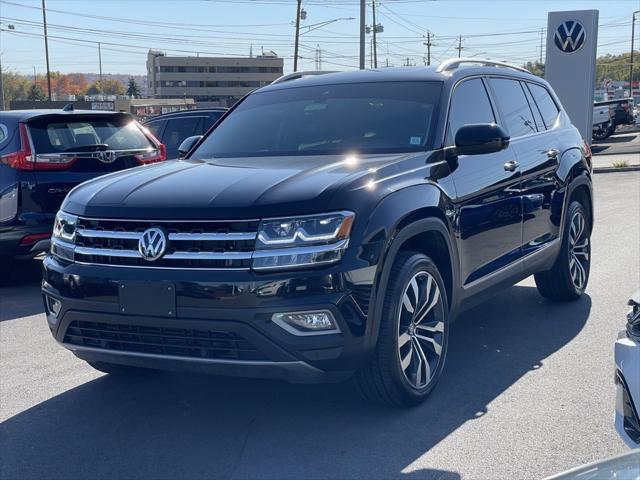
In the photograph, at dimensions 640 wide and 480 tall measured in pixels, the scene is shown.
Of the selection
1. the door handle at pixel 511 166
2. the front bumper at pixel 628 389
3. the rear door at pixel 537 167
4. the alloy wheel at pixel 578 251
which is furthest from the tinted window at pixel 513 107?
the front bumper at pixel 628 389

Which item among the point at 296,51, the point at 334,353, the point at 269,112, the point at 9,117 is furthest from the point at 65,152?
the point at 296,51

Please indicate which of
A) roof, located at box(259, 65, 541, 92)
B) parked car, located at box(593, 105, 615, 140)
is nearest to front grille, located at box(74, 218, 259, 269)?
roof, located at box(259, 65, 541, 92)

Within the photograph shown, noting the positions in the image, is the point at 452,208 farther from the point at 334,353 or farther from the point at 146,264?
the point at 146,264

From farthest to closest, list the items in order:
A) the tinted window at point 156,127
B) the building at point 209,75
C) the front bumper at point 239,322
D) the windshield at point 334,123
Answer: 1. the building at point 209,75
2. the tinted window at point 156,127
3. the windshield at point 334,123
4. the front bumper at point 239,322

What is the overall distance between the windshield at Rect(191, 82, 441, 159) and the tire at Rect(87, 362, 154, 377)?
143 cm

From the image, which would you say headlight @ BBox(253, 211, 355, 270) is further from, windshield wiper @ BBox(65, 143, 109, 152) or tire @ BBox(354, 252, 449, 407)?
windshield wiper @ BBox(65, 143, 109, 152)

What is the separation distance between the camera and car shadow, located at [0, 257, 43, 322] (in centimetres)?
716

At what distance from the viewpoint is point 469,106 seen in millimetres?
5422

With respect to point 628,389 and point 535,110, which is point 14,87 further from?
point 628,389

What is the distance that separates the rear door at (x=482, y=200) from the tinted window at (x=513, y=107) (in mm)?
197

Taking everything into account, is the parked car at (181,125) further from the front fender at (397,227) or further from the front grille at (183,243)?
the front grille at (183,243)

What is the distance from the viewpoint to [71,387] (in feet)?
16.4

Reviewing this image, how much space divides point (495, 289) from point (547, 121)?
6.24 ft

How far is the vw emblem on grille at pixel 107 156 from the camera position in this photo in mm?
8219
